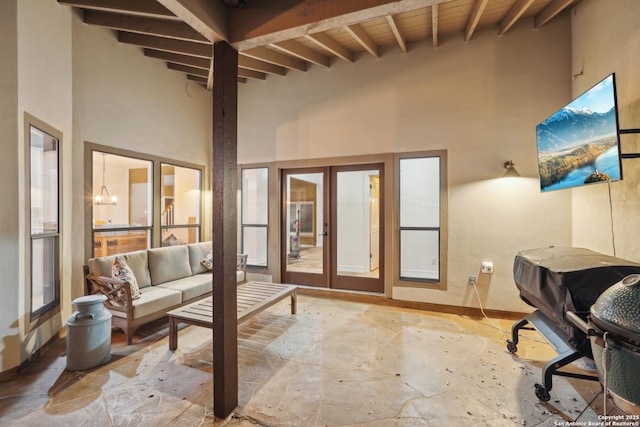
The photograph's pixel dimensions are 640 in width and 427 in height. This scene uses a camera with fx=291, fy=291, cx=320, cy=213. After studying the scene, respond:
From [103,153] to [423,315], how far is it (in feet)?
16.1

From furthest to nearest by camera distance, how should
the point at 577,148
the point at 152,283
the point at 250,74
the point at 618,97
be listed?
1. the point at 250,74
2. the point at 152,283
3. the point at 618,97
4. the point at 577,148

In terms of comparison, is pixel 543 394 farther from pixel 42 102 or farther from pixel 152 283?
pixel 42 102

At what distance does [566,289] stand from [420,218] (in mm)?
2495

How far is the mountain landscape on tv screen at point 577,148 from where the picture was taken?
7.31 feet

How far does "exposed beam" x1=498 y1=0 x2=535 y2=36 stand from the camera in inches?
130

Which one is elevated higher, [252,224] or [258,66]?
[258,66]

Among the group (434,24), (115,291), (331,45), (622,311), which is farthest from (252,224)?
(622,311)

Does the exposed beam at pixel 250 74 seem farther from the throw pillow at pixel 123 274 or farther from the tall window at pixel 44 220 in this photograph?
the throw pillow at pixel 123 274

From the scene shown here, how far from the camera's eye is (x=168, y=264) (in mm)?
4121

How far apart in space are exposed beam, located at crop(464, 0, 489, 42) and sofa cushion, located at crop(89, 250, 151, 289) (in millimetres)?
5099

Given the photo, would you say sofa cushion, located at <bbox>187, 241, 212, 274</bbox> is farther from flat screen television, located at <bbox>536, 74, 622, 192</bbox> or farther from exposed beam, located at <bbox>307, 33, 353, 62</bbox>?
flat screen television, located at <bbox>536, 74, 622, 192</bbox>

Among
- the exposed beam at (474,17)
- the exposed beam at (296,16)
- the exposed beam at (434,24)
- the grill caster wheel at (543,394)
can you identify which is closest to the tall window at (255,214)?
the exposed beam at (434,24)

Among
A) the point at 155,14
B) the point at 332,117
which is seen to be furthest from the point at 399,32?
the point at 155,14

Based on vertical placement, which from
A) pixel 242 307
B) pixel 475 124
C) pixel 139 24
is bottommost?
pixel 242 307
